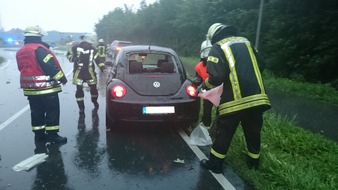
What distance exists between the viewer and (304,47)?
11539 mm

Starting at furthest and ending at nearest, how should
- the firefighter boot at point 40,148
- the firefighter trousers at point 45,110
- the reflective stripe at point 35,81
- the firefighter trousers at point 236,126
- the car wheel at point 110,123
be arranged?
the car wheel at point 110,123, the firefighter trousers at point 45,110, the reflective stripe at point 35,81, the firefighter boot at point 40,148, the firefighter trousers at point 236,126

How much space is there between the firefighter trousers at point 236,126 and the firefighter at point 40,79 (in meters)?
2.74

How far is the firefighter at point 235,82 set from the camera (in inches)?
157

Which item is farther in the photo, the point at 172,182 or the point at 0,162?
the point at 0,162

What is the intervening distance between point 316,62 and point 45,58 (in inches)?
347

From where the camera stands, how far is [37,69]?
5117 millimetres

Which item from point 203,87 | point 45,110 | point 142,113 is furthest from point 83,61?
point 203,87

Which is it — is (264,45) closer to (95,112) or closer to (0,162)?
(95,112)

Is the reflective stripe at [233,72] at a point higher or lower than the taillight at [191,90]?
higher

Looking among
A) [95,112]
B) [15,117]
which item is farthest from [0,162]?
[95,112]

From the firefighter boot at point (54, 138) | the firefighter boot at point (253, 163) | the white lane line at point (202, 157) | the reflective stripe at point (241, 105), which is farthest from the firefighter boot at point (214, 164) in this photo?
the firefighter boot at point (54, 138)

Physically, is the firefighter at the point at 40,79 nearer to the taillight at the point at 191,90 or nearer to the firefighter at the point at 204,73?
the taillight at the point at 191,90

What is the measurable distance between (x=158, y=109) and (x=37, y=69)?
208cm

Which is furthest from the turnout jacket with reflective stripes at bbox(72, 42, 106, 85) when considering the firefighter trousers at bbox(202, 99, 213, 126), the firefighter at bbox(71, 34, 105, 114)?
the firefighter trousers at bbox(202, 99, 213, 126)
